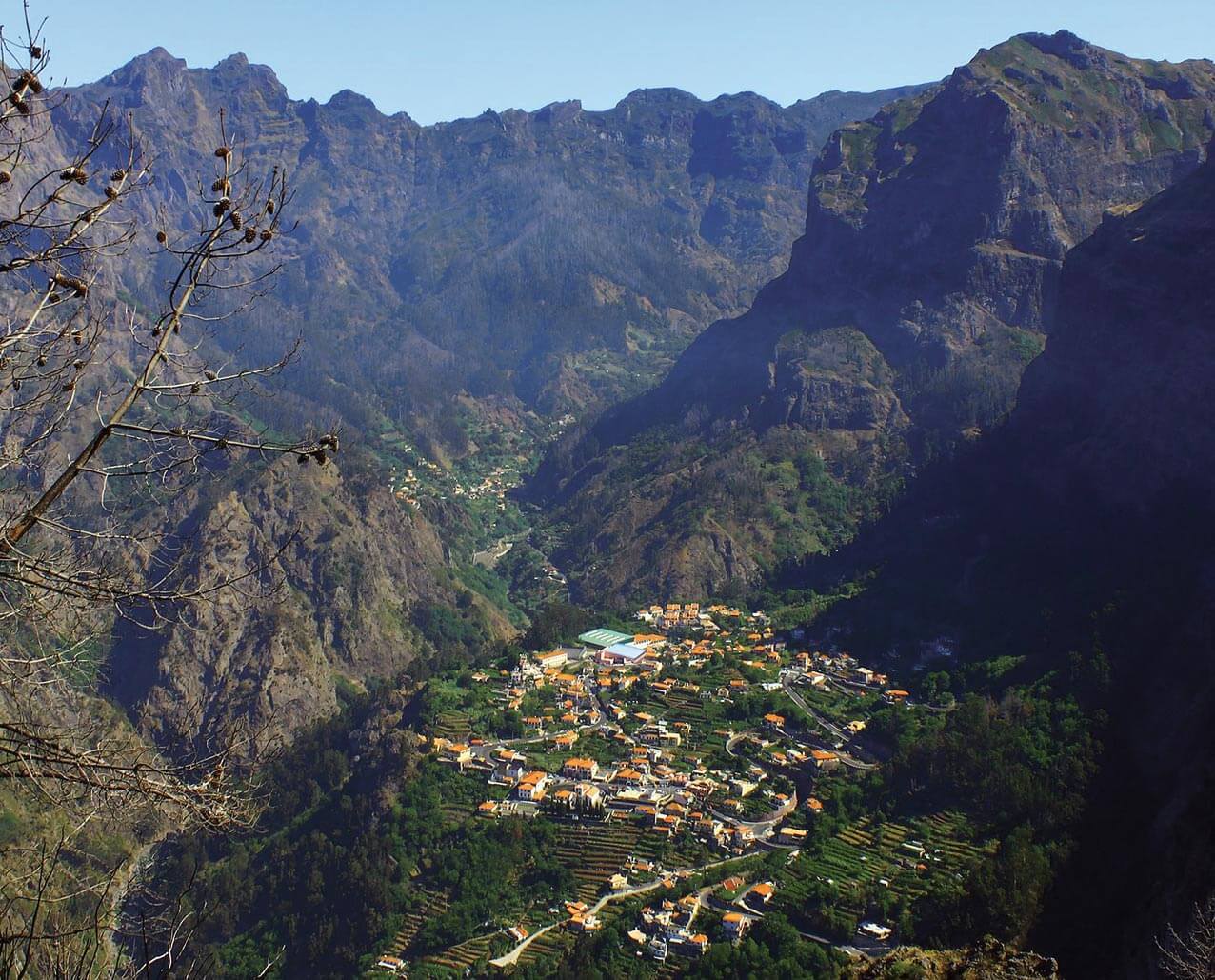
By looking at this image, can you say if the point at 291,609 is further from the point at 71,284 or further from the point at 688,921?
the point at 71,284

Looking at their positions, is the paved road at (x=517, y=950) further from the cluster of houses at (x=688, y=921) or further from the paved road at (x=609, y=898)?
the cluster of houses at (x=688, y=921)

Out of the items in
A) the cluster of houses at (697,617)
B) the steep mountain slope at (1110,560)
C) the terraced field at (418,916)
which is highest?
the steep mountain slope at (1110,560)

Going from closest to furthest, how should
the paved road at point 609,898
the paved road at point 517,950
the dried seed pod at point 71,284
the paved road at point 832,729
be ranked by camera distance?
the dried seed pod at point 71,284 < the paved road at point 517,950 < the paved road at point 609,898 < the paved road at point 832,729

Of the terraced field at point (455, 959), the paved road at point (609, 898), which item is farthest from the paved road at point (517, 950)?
the terraced field at point (455, 959)

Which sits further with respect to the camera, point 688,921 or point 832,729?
point 832,729

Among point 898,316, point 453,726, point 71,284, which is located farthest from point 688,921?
point 898,316

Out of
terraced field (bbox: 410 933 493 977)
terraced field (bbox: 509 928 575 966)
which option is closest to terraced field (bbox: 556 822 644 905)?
terraced field (bbox: 509 928 575 966)

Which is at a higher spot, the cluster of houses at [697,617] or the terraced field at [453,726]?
the cluster of houses at [697,617]
